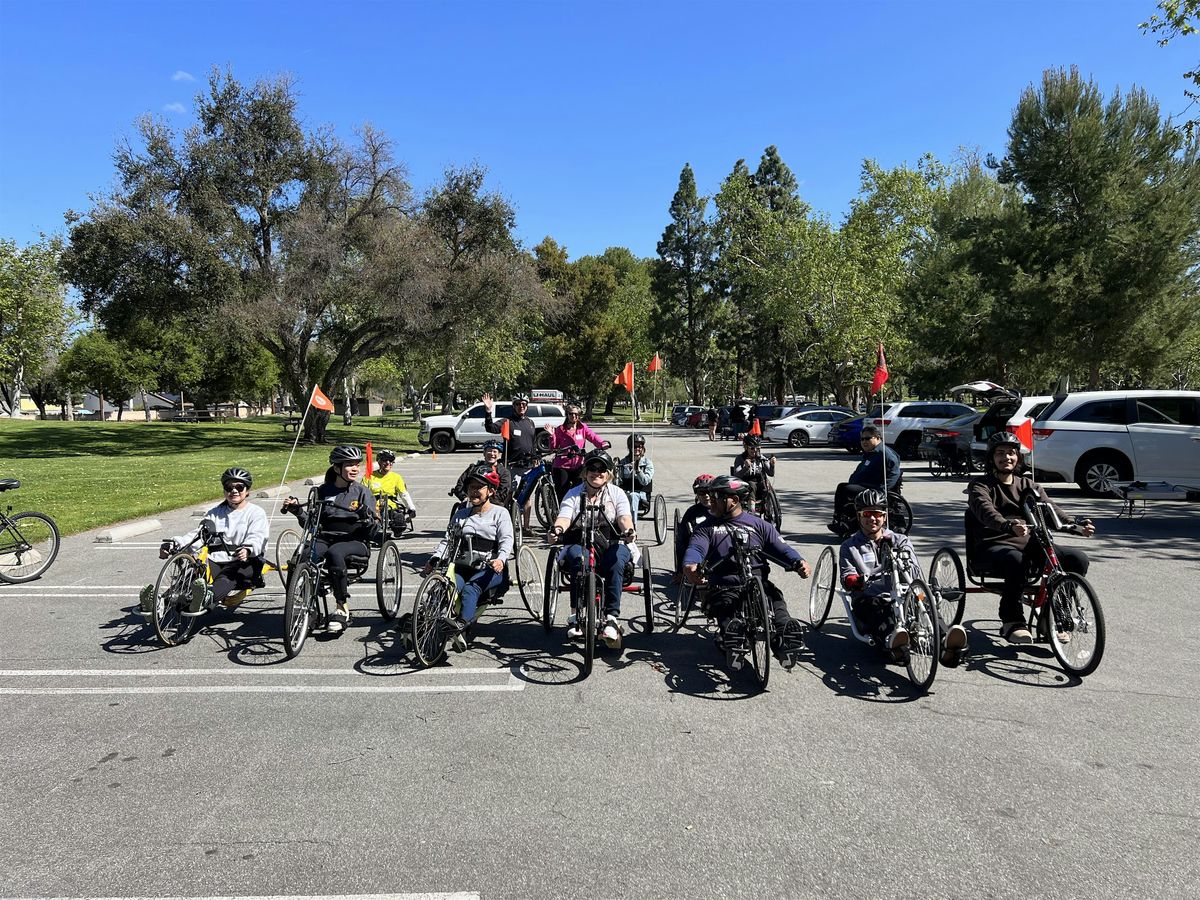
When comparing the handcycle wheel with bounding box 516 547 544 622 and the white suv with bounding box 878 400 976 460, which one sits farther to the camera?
the white suv with bounding box 878 400 976 460

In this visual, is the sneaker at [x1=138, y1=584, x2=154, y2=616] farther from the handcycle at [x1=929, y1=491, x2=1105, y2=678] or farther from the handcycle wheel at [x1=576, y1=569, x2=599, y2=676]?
the handcycle at [x1=929, y1=491, x2=1105, y2=678]

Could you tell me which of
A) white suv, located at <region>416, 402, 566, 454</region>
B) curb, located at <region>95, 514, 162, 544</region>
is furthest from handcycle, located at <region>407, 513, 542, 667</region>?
white suv, located at <region>416, 402, 566, 454</region>

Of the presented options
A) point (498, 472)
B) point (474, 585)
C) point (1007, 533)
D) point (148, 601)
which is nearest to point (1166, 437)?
point (1007, 533)

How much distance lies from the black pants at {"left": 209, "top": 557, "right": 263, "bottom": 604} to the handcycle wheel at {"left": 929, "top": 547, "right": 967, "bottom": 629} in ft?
17.2

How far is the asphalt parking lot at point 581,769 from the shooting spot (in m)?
3.24

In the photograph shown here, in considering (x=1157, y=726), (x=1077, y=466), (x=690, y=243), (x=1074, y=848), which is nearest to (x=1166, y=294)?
(x=1077, y=466)

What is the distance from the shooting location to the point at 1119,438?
14.6 metres

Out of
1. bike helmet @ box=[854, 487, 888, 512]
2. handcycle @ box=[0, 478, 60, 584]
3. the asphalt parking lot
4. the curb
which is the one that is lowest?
the asphalt parking lot

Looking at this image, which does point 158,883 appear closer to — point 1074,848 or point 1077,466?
point 1074,848

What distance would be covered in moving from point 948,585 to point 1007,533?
2.86 ft

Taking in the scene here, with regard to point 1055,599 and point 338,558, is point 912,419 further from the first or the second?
point 338,558

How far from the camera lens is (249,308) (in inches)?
1082

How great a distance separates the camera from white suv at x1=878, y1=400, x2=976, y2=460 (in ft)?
83.6

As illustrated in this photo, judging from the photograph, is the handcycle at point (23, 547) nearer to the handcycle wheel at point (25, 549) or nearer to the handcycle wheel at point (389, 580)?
the handcycle wheel at point (25, 549)
